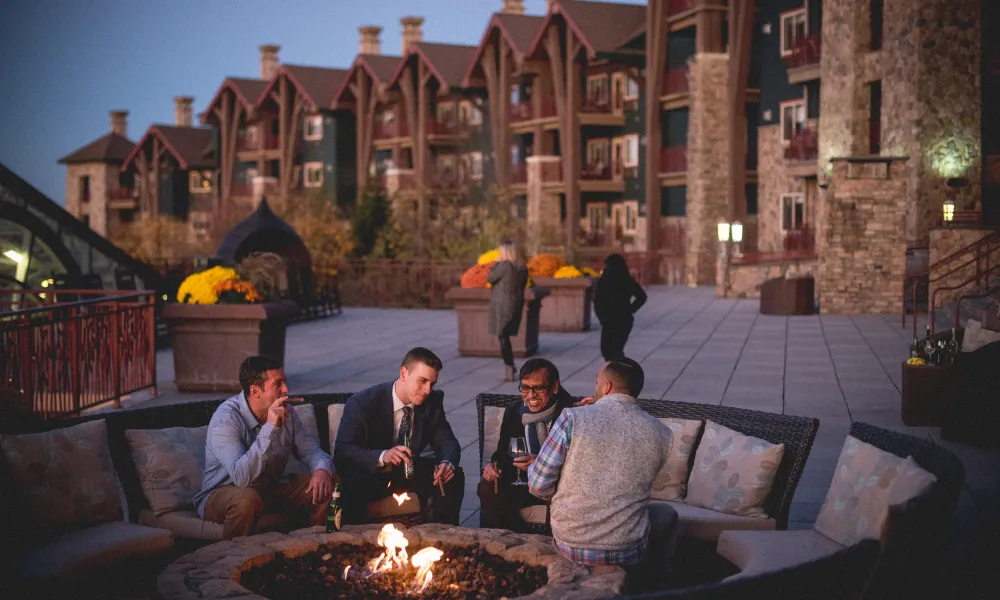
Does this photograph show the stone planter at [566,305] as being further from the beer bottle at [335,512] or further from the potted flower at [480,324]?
the beer bottle at [335,512]

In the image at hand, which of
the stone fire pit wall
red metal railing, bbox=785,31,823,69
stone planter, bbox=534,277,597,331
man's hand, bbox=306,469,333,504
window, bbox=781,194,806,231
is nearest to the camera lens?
the stone fire pit wall

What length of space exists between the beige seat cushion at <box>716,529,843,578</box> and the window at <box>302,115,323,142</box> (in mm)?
56038

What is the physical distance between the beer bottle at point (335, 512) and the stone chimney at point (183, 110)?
76137mm

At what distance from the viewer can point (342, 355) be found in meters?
17.6

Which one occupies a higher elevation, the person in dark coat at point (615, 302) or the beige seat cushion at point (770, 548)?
the person in dark coat at point (615, 302)

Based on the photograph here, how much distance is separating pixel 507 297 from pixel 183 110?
A: 68544mm

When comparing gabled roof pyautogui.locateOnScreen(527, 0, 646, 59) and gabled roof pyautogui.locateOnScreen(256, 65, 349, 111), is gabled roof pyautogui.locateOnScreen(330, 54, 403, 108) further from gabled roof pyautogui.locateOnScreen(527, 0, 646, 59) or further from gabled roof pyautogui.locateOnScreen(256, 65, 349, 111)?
gabled roof pyautogui.locateOnScreen(527, 0, 646, 59)

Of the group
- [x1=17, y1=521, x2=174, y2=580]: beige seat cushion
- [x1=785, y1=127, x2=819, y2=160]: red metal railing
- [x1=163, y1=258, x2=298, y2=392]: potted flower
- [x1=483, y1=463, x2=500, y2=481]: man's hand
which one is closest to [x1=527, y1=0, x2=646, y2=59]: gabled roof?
[x1=785, y1=127, x2=819, y2=160]: red metal railing

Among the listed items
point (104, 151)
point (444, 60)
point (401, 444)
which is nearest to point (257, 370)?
point (401, 444)

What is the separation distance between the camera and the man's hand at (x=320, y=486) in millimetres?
5863

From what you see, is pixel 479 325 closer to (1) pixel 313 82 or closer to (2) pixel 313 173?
(1) pixel 313 82

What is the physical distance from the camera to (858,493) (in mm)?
5453

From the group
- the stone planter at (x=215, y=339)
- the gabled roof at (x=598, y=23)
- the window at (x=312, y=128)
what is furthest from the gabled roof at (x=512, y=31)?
the stone planter at (x=215, y=339)

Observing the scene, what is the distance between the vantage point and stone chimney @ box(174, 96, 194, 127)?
3088 inches
